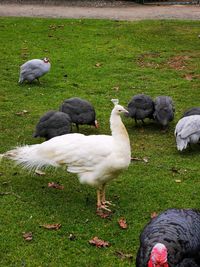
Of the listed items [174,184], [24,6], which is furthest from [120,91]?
[24,6]

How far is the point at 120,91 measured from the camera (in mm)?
10727

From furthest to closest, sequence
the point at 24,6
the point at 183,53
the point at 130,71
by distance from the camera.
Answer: the point at 24,6 < the point at 183,53 < the point at 130,71

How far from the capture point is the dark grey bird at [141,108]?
336 inches

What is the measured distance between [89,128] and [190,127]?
1.82 meters

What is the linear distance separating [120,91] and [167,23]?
22.0 feet

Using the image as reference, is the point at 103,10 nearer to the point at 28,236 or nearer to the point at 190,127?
the point at 190,127

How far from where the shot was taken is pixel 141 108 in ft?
28.0

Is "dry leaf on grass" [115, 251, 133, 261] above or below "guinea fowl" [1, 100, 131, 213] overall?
below

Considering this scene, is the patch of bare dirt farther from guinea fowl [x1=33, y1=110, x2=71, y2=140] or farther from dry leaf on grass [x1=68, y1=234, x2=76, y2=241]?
dry leaf on grass [x1=68, y1=234, x2=76, y2=241]

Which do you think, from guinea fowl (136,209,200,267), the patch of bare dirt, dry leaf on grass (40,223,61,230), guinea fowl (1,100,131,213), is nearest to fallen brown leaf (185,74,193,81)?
guinea fowl (1,100,131,213)

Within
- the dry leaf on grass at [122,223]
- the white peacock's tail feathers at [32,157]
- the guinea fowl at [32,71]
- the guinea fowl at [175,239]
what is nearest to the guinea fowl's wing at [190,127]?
the dry leaf on grass at [122,223]

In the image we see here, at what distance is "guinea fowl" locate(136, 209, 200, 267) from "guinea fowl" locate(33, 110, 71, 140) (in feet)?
10.5

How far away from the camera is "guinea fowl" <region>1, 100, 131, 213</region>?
592cm

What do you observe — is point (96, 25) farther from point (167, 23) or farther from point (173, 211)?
point (173, 211)
